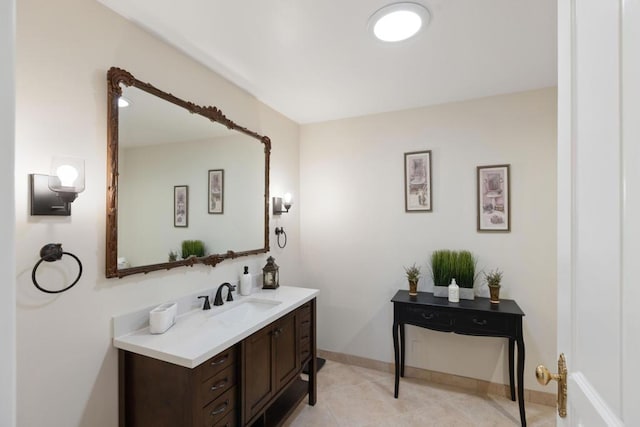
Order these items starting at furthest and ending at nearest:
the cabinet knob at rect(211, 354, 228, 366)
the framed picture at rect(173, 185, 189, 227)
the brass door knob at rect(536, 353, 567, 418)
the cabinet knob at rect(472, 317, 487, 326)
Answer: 1. the cabinet knob at rect(472, 317, 487, 326)
2. the framed picture at rect(173, 185, 189, 227)
3. the cabinet knob at rect(211, 354, 228, 366)
4. the brass door knob at rect(536, 353, 567, 418)

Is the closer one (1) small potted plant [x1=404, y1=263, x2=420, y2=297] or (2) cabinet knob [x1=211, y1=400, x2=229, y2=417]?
(2) cabinet knob [x1=211, y1=400, x2=229, y2=417]

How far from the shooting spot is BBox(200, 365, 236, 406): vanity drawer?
1.36 metres

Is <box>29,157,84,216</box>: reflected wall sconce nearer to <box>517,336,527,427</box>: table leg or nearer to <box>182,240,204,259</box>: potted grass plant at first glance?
<box>182,240,204,259</box>: potted grass plant

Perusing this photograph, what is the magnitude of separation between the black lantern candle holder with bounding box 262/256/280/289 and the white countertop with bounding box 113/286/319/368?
20.3 inches

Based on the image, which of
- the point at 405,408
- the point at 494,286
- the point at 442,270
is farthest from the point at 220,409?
the point at 494,286

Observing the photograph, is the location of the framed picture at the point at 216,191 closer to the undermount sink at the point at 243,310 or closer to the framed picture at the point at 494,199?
the undermount sink at the point at 243,310

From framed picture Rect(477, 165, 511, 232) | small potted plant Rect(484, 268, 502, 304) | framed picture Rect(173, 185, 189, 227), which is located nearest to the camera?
framed picture Rect(173, 185, 189, 227)

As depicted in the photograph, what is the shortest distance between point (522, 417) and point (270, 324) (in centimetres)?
192

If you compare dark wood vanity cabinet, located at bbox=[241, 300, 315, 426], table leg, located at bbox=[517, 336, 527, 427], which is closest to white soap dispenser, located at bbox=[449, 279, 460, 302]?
table leg, located at bbox=[517, 336, 527, 427]

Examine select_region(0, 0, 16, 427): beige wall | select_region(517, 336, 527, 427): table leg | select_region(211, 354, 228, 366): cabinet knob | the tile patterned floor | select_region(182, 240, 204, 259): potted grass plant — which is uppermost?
select_region(0, 0, 16, 427): beige wall

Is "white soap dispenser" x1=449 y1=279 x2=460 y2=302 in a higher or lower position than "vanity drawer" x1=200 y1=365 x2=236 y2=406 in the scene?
higher

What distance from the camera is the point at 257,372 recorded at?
172cm

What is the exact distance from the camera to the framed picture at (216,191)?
6.91 ft

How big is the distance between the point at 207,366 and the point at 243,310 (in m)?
0.68
